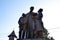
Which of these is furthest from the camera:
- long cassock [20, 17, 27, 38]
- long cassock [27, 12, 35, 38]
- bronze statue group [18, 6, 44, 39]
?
long cassock [20, 17, 27, 38]

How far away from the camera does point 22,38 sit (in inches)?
534

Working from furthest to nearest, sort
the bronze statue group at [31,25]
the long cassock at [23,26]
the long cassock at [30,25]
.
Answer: the long cassock at [23,26] → the long cassock at [30,25] → the bronze statue group at [31,25]

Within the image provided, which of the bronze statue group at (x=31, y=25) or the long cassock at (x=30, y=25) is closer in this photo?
the bronze statue group at (x=31, y=25)

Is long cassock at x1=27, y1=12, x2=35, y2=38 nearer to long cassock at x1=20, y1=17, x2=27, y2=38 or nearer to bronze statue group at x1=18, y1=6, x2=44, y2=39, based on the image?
bronze statue group at x1=18, y1=6, x2=44, y2=39

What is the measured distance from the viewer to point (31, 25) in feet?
45.7

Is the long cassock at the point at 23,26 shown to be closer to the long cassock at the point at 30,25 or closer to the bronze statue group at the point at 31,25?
the bronze statue group at the point at 31,25

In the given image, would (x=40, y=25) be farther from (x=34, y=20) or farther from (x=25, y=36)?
(x=25, y=36)

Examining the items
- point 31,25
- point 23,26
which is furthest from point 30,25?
A: point 23,26

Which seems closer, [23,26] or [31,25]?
[31,25]

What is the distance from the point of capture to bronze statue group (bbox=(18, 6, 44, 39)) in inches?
525

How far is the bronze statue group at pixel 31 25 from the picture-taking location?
525 inches

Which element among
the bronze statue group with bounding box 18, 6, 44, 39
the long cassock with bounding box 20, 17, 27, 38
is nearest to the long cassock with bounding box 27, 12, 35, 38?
the bronze statue group with bounding box 18, 6, 44, 39

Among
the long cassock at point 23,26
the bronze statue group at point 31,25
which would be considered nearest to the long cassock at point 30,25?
the bronze statue group at point 31,25

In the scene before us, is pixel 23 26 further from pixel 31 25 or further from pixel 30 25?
pixel 31 25
